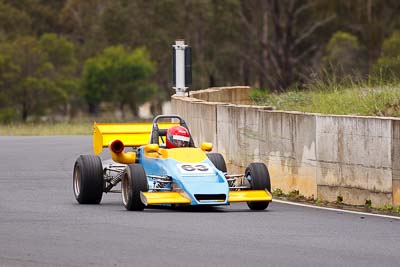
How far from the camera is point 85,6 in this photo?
264ft

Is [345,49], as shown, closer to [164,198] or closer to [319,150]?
[319,150]

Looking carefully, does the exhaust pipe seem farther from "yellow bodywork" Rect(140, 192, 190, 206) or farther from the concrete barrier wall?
the concrete barrier wall

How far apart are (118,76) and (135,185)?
195 ft

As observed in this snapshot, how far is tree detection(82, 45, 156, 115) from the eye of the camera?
2869 inches

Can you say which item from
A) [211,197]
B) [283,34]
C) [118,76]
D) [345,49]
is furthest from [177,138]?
[118,76]

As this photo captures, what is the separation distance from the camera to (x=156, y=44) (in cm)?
7888

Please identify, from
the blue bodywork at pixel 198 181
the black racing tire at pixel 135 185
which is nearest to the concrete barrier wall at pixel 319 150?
the blue bodywork at pixel 198 181

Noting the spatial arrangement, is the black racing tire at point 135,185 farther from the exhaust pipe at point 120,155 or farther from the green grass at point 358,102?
the green grass at point 358,102

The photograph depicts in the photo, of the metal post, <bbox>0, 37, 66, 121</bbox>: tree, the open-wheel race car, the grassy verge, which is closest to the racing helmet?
the open-wheel race car

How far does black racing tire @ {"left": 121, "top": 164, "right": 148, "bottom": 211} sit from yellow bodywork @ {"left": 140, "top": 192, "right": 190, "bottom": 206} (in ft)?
0.63

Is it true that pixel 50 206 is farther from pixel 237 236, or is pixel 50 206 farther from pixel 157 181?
pixel 237 236

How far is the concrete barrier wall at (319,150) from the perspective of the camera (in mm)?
15812

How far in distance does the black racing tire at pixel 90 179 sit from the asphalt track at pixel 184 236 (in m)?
0.23

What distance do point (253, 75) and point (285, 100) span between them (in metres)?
61.5
